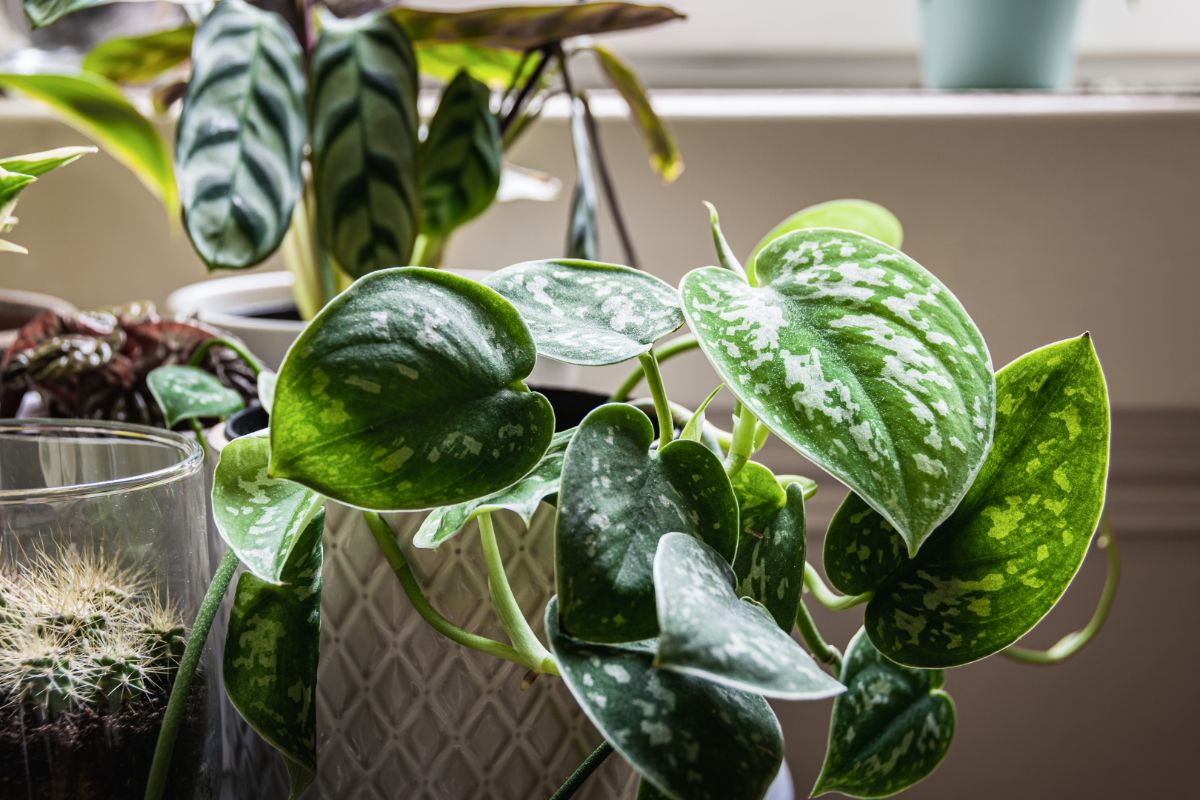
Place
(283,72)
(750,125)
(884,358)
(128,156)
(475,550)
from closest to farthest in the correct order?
(884,358) < (475,550) < (283,72) < (128,156) < (750,125)

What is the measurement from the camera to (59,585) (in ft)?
1.10

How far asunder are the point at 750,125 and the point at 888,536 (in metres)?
0.56

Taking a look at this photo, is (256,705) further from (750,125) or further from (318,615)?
(750,125)

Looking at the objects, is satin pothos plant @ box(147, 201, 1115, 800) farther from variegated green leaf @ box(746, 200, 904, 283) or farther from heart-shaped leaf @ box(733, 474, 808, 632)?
variegated green leaf @ box(746, 200, 904, 283)

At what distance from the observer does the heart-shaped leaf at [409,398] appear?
0.25 meters

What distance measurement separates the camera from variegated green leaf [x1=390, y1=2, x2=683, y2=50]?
581 mm

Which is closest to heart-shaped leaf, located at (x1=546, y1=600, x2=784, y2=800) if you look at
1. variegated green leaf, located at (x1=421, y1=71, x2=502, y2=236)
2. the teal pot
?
variegated green leaf, located at (x1=421, y1=71, x2=502, y2=236)

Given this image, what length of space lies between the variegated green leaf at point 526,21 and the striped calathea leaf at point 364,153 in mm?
84

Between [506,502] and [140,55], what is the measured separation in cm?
53

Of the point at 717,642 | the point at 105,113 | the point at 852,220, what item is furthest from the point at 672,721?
the point at 105,113

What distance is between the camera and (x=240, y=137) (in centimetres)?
48

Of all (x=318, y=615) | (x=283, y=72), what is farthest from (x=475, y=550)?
(x=283, y=72)

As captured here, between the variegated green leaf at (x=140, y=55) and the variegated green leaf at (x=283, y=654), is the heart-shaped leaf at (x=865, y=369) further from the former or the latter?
the variegated green leaf at (x=140, y=55)

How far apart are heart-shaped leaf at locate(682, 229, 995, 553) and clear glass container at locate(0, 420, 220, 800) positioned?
20 cm
